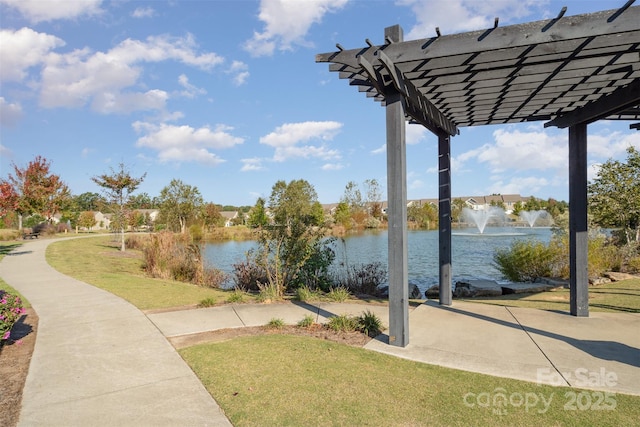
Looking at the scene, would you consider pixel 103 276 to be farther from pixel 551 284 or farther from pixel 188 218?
pixel 188 218

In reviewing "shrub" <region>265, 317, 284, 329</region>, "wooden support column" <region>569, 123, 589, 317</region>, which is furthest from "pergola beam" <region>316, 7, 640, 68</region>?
"shrub" <region>265, 317, 284, 329</region>

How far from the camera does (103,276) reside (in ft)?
34.8

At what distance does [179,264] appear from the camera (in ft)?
39.5

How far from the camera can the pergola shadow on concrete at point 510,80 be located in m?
3.82

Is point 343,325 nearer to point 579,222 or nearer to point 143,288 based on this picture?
point 579,222

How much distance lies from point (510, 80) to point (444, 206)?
268 centimetres

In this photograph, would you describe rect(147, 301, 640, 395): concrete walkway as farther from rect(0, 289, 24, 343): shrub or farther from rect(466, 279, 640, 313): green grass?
rect(0, 289, 24, 343): shrub

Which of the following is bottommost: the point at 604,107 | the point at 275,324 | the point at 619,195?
the point at 275,324

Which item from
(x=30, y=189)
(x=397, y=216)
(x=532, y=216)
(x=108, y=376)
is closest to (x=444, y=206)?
(x=397, y=216)

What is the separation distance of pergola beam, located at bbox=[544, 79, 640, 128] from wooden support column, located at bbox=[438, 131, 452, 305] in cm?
174

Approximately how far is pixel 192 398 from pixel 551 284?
9.41 metres

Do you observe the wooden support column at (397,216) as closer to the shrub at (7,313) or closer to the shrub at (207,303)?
the shrub at (207,303)

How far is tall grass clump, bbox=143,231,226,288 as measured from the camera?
11070mm

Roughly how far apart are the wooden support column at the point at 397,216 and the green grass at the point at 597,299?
3428mm
